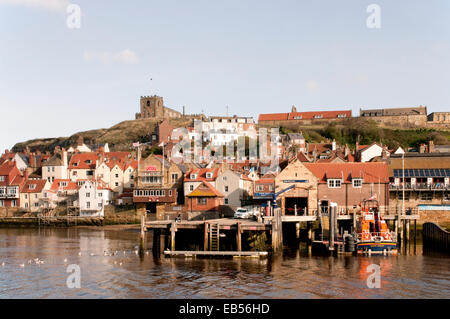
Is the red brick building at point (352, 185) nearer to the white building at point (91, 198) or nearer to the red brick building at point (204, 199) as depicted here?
the red brick building at point (204, 199)

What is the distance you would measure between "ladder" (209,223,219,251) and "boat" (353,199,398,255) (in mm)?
12539

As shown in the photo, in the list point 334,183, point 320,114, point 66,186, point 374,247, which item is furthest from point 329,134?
point 374,247

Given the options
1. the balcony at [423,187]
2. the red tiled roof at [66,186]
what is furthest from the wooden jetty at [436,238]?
the red tiled roof at [66,186]

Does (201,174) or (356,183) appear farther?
(201,174)

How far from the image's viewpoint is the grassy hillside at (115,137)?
159125 mm

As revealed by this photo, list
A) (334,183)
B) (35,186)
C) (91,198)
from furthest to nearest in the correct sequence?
(35,186) → (91,198) → (334,183)

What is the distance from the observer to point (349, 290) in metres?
32.4

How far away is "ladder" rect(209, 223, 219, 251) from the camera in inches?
1746

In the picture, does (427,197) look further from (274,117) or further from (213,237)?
(274,117)

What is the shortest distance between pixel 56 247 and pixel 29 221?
111ft

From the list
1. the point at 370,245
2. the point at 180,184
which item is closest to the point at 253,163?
the point at 180,184

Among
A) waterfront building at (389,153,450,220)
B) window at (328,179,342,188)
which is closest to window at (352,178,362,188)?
window at (328,179,342,188)

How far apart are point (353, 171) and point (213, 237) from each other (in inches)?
999

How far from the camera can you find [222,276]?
36281 mm
